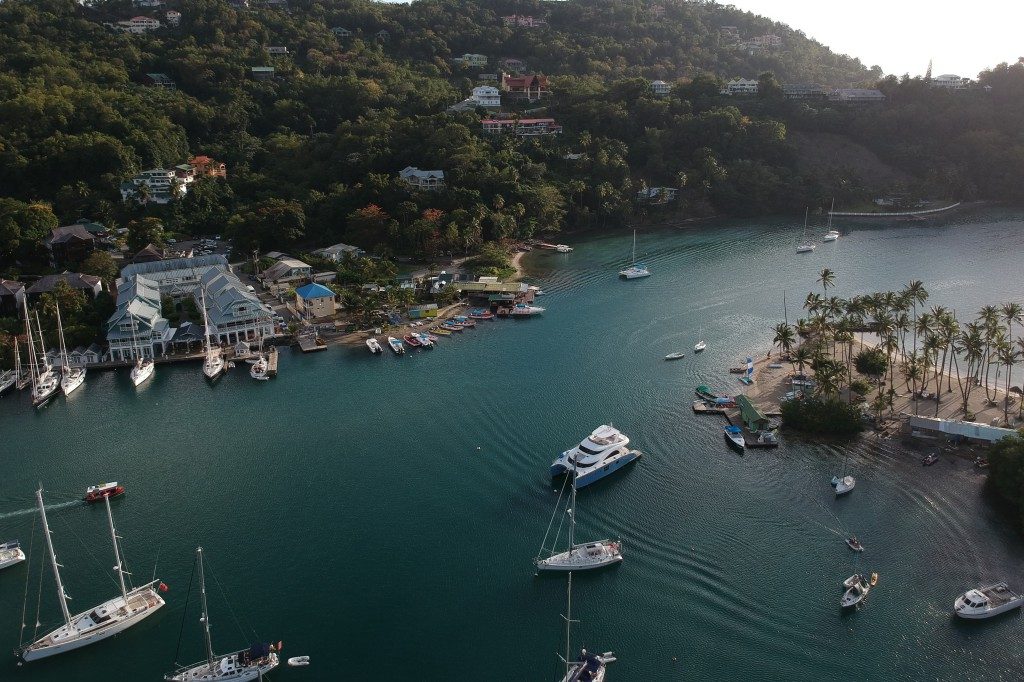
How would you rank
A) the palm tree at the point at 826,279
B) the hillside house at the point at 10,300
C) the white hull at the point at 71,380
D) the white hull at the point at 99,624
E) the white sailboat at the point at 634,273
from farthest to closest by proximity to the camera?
1. the white sailboat at the point at 634,273
2. the hillside house at the point at 10,300
3. the palm tree at the point at 826,279
4. the white hull at the point at 71,380
5. the white hull at the point at 99,624

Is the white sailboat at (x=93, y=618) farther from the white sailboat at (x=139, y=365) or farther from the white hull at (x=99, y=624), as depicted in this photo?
the white sailboat at (x=139, y=365)

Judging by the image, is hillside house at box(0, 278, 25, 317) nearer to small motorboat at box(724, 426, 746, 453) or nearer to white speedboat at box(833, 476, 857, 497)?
small motorboat at box(724, 426, 746, 453)

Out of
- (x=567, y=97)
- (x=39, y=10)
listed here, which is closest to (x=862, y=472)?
(x=567, y=97)

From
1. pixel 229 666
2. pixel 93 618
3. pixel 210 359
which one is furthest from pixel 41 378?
pixel 229 666

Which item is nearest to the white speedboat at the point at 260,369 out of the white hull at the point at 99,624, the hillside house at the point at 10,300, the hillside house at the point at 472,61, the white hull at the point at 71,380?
the white hull at the point at 71,380

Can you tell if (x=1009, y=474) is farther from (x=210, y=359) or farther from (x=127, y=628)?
(x=210, y=359)

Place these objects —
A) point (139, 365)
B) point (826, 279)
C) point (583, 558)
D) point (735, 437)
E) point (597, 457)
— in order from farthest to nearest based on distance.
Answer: point (826, 279) → point (139, 365) → point (735, 437) → point (597, 457) → point (583, 558)
